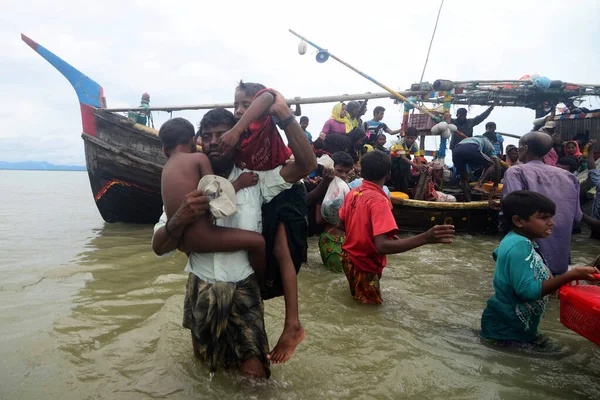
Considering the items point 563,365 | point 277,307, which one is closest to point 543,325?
point 563,365

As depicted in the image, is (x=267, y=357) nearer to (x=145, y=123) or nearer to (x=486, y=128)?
(x=145, y=123)

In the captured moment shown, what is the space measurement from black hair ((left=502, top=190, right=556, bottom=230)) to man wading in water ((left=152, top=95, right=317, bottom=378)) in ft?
4.50

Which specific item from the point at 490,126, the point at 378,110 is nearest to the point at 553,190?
the point at 378,110

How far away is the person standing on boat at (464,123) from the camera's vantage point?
355 inches

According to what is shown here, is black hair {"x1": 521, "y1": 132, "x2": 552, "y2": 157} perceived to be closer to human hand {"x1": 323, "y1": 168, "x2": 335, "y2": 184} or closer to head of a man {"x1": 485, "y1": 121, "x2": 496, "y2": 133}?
human hand {"x1": 323, "y1": 168, "x2": 335, "y2": 184}

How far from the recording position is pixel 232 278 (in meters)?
1.87

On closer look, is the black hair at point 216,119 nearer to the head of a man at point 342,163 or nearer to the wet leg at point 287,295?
the wet leg at point 287,295

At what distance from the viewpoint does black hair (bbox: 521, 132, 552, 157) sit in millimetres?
3217

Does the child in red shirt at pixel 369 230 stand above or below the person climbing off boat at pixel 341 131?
below

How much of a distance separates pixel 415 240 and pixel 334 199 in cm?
154

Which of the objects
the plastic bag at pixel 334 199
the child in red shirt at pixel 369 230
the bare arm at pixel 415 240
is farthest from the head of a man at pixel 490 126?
the bare arm at pixel 415 240

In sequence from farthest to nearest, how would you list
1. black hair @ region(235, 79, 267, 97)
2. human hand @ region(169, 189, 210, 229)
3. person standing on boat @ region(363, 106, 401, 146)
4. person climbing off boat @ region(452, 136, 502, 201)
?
person standing on boat @ region(363, 106, 401, 146) → person climbing off boat @ region(452, 136, 502, 201) → black hair @ region(235, 79, 267, 97) → human hand @ region(169, 189, 210, 229)

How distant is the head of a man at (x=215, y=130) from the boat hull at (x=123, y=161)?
6050mm

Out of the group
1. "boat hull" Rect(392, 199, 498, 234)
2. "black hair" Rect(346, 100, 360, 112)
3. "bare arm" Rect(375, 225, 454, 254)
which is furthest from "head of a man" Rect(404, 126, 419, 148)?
"bare arm" Rect(375, 225, 454, 254)
